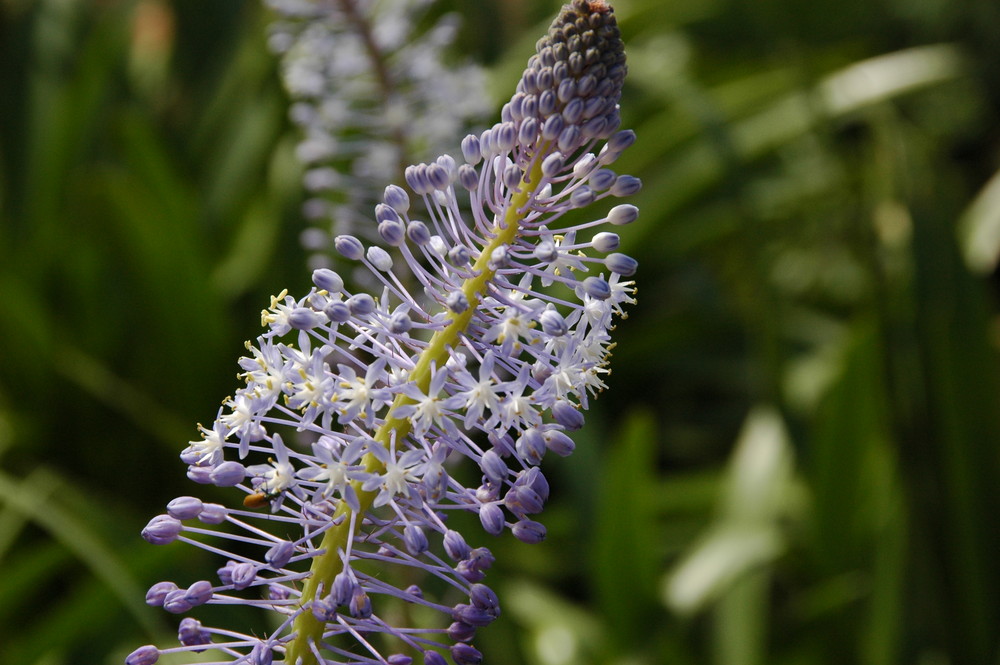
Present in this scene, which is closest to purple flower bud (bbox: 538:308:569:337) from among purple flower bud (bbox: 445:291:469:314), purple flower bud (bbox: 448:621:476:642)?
purple flower bud (bbox: 445:291:469:314)

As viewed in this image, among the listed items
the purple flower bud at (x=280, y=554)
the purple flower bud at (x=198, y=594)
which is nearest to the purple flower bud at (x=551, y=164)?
the purple flower bud at (x=280, y=554)

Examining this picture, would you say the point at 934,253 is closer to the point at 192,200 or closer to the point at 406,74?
the point at 406,74

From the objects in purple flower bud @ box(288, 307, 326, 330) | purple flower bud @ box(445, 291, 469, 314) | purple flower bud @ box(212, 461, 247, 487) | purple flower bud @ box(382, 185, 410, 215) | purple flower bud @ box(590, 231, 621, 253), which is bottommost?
A: purple flower bud @ box(212, 461, 247, 487)

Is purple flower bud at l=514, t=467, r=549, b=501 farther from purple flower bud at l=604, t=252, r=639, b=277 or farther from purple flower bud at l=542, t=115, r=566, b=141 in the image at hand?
purple flower bud at l=542, t=115, r=566, b=141

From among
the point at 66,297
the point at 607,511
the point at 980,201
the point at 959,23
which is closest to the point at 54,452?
the point at 66,297

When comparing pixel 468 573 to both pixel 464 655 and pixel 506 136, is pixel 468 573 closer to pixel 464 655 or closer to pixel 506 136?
pixel 464 655
